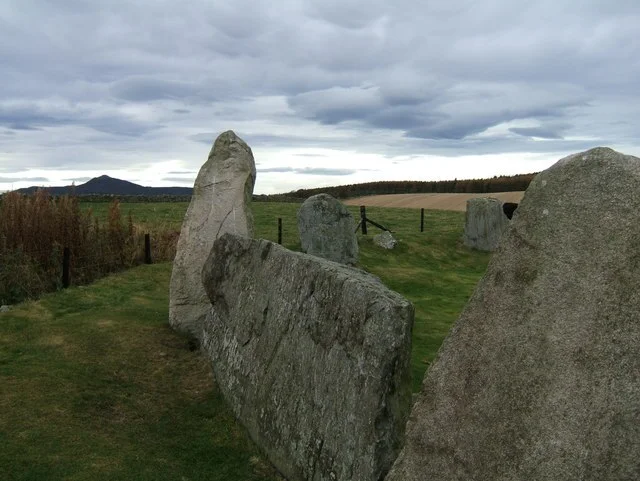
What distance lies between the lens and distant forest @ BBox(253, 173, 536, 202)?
5034cm

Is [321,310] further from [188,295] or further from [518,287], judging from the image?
[188,295]

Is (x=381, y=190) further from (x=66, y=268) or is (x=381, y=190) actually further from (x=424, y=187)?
(x=66, y=268)

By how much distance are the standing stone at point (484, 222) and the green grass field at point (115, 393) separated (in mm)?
8777

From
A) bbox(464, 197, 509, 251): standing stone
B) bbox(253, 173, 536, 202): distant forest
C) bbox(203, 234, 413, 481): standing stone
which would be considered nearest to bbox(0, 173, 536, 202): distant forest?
bbox(253, 173, 536, 202): distant forest

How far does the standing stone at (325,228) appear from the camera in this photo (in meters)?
17.1

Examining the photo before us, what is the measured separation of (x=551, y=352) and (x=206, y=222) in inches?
306

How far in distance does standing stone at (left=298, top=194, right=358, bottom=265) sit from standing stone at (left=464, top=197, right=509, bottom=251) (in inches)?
279

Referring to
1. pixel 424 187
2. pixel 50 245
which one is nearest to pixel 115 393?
pixel 50 245

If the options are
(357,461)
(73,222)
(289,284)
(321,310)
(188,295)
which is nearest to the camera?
(357,461)

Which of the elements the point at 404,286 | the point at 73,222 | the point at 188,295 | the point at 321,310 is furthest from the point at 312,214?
the point at 321,310

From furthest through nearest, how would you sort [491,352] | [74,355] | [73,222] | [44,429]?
[73,222] → [74,355] → [44,429] → [491,352]

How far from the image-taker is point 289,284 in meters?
6.96

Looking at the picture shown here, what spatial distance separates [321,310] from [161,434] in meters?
2.87

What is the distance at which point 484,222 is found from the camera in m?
23.0
